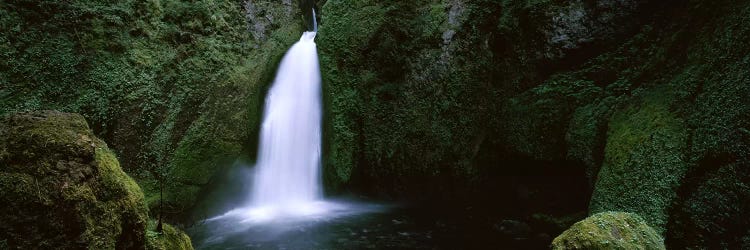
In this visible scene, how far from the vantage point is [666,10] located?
294 inches

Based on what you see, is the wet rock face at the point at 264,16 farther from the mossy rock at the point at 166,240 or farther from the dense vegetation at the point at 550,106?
the mossy rock at the point at 166,240

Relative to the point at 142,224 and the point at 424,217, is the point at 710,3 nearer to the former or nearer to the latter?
the point at 424,217

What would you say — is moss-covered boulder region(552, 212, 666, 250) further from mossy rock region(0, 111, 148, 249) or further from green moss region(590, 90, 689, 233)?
mossy rock region(0, 111, 148, 249)

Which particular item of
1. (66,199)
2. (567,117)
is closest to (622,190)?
(567,117)

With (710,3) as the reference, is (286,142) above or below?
Result: below

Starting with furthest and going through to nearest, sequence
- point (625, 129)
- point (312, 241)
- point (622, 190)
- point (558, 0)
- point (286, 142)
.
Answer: point (286, 142)
point (558, 0)
point (312, 241)
point (625, 129)
point (622, 190)

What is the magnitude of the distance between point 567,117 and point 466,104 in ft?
7.64

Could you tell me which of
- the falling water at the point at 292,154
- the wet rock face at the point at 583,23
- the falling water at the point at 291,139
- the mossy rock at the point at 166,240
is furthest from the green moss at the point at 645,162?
the falling water at the point at 291,139

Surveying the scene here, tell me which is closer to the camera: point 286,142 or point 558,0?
point 558,0

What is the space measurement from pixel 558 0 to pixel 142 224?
8605mm

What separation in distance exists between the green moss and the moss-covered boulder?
1.00 meters

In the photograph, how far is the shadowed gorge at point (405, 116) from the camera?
5176 millimetres

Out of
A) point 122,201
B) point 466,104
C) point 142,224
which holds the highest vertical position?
point 466,104

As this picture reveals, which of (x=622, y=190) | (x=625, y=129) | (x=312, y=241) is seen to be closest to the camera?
(x=622, y=190)
